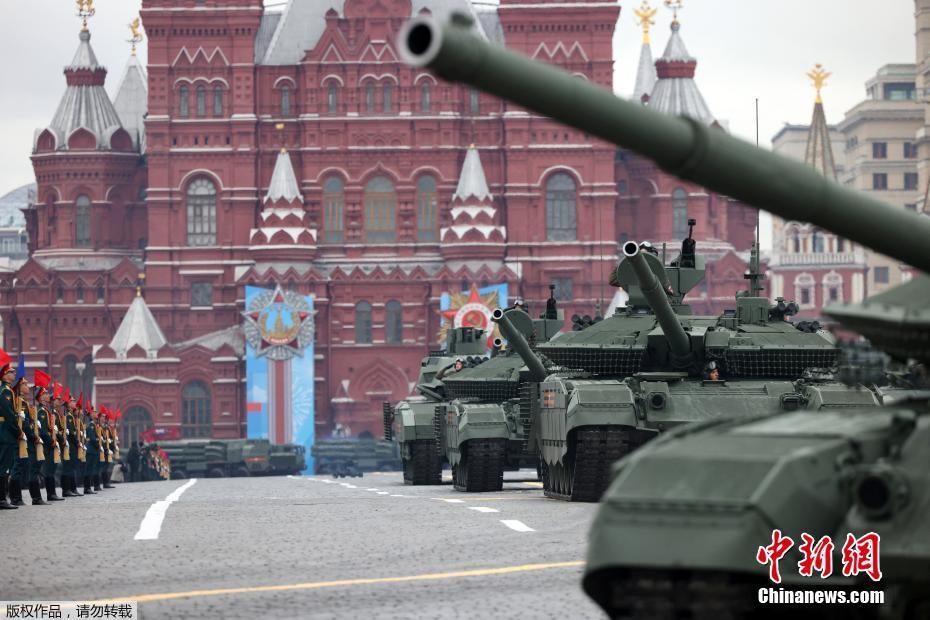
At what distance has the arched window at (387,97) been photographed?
79.4m

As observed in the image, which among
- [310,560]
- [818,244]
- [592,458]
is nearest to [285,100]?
[818,244]

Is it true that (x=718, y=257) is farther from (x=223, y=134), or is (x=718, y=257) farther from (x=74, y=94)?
(x=74, y=94)

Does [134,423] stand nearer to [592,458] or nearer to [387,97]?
[387,97]

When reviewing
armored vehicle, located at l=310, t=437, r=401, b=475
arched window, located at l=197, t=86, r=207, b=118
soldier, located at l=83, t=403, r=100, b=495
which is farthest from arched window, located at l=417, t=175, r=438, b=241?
soldier, located at l=83, t=403, r=100, b=495

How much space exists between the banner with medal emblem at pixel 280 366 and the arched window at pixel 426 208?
21.2 ft

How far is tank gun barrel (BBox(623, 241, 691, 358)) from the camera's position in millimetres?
16094

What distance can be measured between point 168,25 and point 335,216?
10351 mm

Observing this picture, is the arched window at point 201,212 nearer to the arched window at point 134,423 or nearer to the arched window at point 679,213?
the arched window at point 134,423

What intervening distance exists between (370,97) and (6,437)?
6020 centimetres

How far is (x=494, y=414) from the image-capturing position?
80.5 feet

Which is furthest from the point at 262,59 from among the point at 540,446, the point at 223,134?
the point at 540,446

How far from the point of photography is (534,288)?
78.8m

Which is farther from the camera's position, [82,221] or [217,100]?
[82,221]

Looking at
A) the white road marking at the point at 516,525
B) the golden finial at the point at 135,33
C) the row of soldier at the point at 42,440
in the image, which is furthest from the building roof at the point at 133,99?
the white road marking at the point at 516,525
